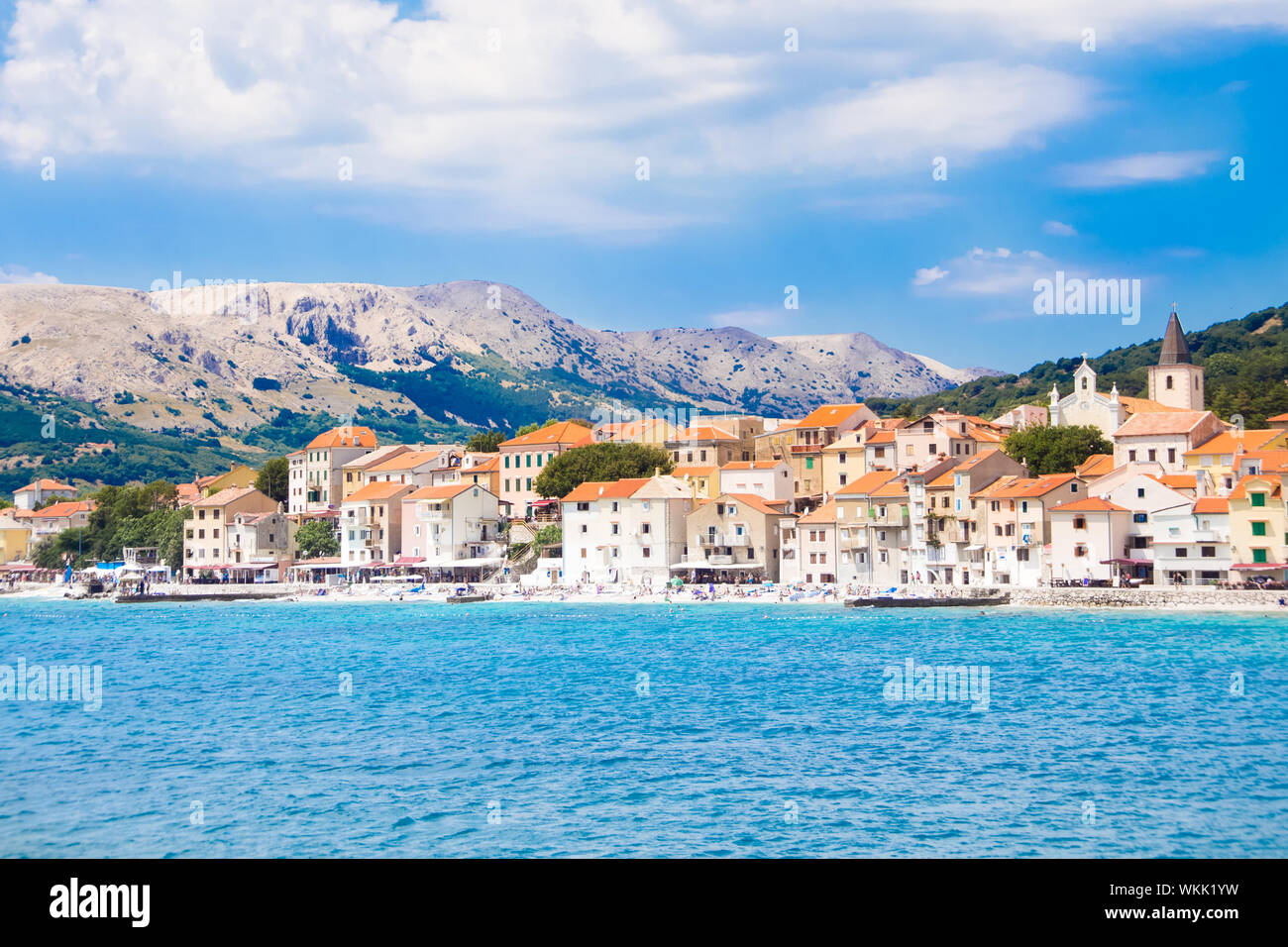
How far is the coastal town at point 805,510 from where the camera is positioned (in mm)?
59906

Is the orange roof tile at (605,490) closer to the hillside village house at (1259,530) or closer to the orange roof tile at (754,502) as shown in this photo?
the orange roof tile at (754,502)

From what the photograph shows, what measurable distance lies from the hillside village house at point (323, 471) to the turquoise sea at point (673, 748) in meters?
52.1

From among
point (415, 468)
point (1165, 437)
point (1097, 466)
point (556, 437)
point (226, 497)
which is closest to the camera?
point (1165, 437)

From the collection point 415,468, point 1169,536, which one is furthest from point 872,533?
point 415,468

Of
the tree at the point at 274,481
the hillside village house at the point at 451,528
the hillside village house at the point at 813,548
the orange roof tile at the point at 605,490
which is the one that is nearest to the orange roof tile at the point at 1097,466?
the hillside village house at the point at 813,548

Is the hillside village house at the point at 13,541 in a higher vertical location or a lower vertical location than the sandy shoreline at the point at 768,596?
higher

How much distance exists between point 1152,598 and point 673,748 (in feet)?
126

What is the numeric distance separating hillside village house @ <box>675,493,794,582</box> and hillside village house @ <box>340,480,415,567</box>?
82.5 feet

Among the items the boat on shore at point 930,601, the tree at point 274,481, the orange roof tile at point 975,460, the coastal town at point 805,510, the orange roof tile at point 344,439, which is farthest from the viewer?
the tree at point 274,481

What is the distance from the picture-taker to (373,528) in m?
87.6

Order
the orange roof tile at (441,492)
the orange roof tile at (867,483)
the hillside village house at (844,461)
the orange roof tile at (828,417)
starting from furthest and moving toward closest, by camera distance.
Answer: the orange roof tile at (828,417) < the orange roof tile at (441,492) < the hillside village house at (844,461) < the orange roof tile at (867,483)

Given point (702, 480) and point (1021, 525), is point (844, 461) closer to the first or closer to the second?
point (702, 480)
